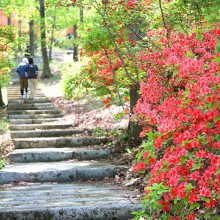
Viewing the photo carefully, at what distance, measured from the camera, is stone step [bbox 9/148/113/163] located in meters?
8.96

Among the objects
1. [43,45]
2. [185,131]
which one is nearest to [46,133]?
[185,131]

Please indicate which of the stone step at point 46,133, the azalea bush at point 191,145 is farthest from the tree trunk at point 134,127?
the azalea bush at point 191,145

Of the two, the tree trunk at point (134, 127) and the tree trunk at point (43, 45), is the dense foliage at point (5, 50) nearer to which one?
the tree trunk at point (134, 127)

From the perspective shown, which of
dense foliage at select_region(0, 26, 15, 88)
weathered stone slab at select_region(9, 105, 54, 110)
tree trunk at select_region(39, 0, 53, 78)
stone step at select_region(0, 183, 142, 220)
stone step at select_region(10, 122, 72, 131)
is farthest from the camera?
tree trunk at select_region(39, 0, 53, 78)

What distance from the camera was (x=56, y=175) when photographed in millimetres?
7715

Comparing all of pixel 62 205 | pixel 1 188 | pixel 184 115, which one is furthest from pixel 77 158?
pixel 184 115

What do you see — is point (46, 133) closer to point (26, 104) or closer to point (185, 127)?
point (26, 104)

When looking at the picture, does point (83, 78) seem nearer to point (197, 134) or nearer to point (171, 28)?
point (171, 28)

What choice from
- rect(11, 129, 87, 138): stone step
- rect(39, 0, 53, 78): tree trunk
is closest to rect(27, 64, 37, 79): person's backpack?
rect(11, 129, 87, 138): stone step

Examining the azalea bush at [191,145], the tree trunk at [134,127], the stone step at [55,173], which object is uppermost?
the azalea bush at [191,145]

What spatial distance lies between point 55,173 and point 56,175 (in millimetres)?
42

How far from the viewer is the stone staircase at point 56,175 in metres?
5.17

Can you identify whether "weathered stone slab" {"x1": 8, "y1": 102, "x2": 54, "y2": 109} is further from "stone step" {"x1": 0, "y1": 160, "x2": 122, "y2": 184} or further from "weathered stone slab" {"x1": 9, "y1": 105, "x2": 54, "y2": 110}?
"stone step" {"x1": 0, "y1": 160, "x2": 122, "y2": 184}

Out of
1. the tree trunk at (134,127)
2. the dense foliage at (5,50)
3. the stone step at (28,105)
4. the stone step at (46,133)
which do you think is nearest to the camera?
the tree trunk at (134,127)
